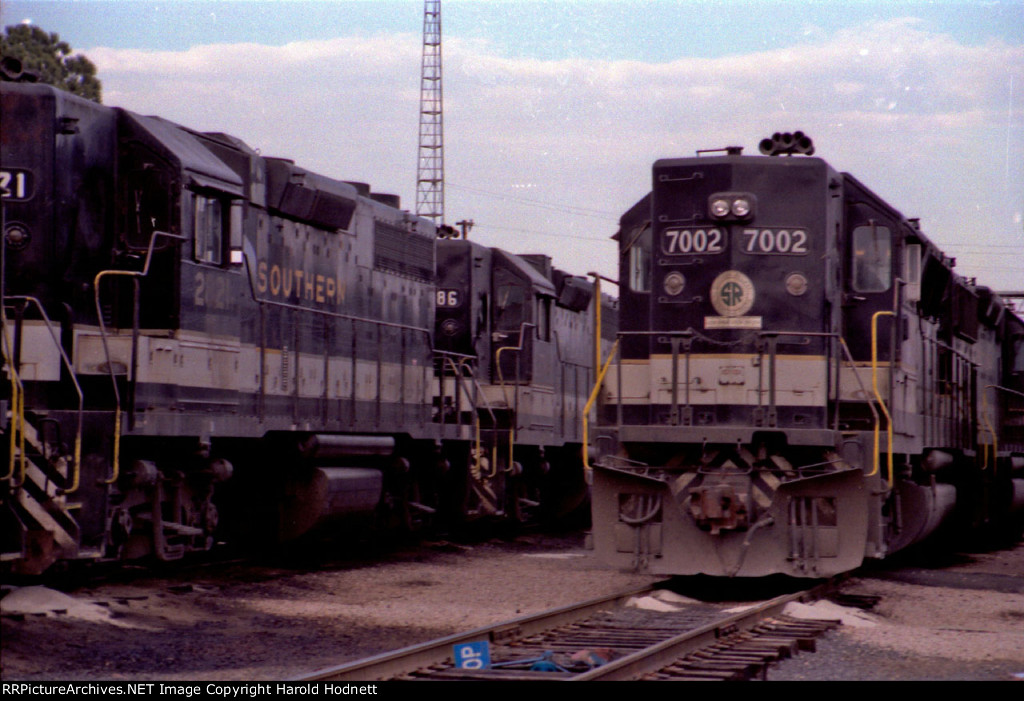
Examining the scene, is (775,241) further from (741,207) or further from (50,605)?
(50,605)

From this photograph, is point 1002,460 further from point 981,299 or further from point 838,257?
point 838,257

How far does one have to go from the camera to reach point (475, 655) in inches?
278

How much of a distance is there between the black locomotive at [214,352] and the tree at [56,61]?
2065 cm

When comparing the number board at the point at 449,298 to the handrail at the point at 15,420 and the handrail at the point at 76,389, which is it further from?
the handrail at the point at 15,420

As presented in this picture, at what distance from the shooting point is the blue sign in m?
7.05

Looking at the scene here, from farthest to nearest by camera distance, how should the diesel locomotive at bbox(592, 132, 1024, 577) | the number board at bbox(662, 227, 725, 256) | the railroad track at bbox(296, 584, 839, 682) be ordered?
the number board at bbox(662, 227, 725, 256) < the diesel locomotive at bbox(592, 132, 1024, 577) < the railroad track at bbox(296, 584, 839, 682)

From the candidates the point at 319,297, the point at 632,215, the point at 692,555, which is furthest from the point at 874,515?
the point at 319,297

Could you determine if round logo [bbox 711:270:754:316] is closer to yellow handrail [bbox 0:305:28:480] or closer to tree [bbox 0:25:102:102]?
yellow handrail [bbox 0:305:28:480]

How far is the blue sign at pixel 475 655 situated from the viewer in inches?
277

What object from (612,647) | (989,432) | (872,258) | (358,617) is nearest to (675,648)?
(612,647)

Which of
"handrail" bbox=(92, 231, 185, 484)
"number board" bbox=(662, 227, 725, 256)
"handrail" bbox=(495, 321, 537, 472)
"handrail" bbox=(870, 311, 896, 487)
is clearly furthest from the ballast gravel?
"number board" bbox=(662, 227, 725, 256)

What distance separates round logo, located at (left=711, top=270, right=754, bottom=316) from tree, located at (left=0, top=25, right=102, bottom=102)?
2589cm

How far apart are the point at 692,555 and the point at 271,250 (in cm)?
496

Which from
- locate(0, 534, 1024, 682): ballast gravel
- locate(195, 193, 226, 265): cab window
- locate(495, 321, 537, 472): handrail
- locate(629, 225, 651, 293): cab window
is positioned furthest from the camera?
locate(495, 321, 537, 472): handrail
